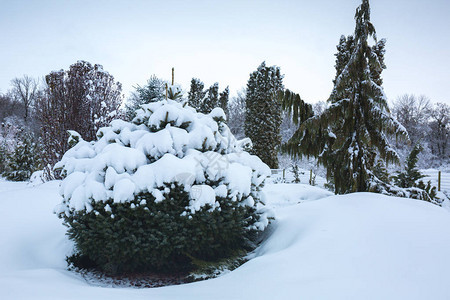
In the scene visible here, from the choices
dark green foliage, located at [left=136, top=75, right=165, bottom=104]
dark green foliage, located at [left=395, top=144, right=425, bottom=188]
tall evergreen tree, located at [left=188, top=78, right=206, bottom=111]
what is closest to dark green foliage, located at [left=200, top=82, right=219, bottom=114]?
tall evergreen tree, located at [left=188, top=78, right=206, bottom=111]

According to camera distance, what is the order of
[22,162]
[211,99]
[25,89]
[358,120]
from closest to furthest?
[358,120] < [22,162] < [211,99] < [25,89]

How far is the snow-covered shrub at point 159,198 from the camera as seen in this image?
2.97m

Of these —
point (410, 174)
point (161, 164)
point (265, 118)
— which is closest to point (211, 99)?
point (265, 118)

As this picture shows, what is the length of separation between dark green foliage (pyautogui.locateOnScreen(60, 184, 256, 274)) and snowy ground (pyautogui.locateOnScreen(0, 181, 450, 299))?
0.53m

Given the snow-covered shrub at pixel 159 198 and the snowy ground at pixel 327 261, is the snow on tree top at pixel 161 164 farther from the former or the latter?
the snowy ground at pixel 327 261

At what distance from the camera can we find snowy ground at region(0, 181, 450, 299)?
184cm

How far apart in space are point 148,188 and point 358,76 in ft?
13.1

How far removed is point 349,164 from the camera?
14.9ft

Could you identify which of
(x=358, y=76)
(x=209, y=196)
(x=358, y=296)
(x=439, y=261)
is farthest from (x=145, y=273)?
(x=358, y=76)

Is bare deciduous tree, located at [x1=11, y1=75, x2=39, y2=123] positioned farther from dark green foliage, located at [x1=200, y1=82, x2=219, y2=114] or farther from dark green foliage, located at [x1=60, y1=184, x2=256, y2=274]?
dark green foliage, located at [x1=60, y1=184, x2=256, y2=274]

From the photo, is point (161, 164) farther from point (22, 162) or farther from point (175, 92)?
point (22, 162)

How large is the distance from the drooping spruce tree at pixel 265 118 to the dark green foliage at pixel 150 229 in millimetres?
18016

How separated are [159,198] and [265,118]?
19.4 m

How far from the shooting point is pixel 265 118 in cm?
2164
